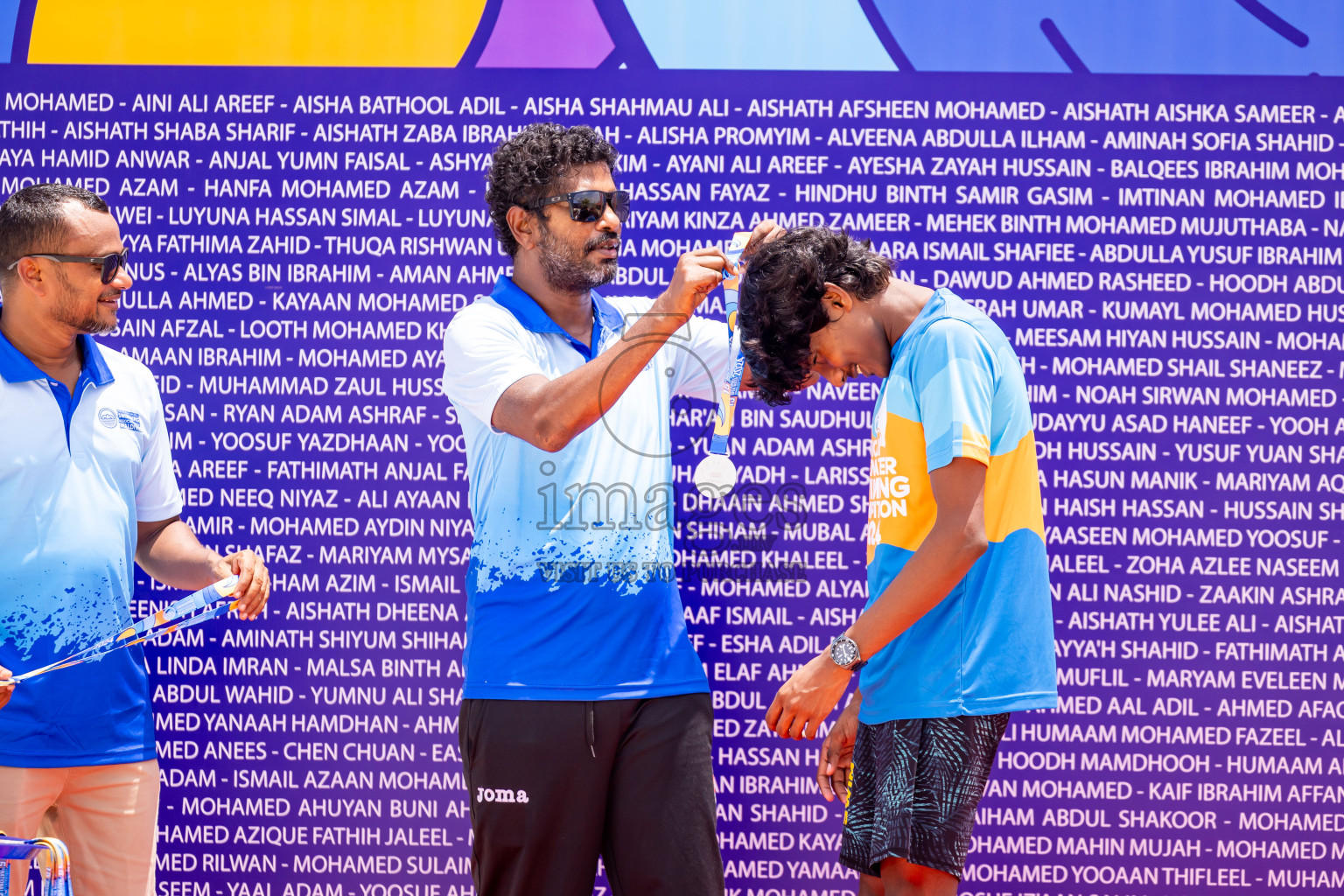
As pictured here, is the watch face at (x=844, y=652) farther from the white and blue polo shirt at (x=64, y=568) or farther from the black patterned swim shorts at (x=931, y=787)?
the white and blue polo shirt at (x=64, y=568)

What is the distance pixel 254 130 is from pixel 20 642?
1.56 metres

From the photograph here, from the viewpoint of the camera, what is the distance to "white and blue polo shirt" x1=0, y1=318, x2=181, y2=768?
2.10 metres

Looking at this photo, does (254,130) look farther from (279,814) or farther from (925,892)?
(925,892)

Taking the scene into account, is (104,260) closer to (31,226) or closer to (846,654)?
(31,226)

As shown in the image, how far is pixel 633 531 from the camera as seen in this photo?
2.19 metres

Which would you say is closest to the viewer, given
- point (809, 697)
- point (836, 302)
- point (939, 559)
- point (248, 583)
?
point (939, 559)

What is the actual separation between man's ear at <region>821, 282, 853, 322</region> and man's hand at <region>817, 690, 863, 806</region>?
2.53 ft

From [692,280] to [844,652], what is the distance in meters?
0.79

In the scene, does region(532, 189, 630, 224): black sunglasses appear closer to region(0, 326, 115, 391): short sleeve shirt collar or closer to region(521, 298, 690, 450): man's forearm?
region(521, 298, 690, 450): man's forearm

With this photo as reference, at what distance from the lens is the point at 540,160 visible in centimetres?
231

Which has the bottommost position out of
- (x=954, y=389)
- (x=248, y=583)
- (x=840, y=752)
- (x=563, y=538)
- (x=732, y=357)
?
(x=840, y=752)

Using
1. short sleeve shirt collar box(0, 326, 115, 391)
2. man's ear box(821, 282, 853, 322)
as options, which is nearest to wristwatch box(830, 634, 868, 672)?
man's ear box(821, 282, 853, 322)

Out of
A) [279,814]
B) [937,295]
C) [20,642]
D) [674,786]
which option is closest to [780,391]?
[937,295]

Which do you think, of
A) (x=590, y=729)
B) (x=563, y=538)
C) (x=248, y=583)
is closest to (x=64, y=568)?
(x=248, y=583)
